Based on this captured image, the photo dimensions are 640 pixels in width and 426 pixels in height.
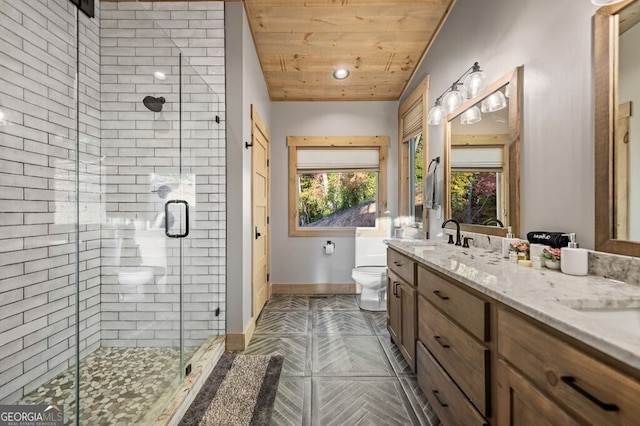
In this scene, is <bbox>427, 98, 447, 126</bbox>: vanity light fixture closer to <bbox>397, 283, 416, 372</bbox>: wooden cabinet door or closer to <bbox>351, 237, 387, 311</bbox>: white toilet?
<bbox>397, 283, 416, 372</bbox>: wooden cabinet door

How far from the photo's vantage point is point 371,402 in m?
1.77

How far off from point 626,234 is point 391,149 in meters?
3.11

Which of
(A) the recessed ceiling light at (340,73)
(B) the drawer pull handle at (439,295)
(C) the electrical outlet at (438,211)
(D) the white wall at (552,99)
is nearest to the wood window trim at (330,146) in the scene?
(A) the recessed ceiling light at (340,73)

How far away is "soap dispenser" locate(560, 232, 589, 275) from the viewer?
1.19 m

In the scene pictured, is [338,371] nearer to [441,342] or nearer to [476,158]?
[441,342]

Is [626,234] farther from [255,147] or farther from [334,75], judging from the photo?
[334,75]

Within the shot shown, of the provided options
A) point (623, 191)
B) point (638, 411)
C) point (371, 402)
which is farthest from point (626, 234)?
point (371, 402)

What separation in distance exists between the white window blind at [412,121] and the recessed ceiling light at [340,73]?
0.86 m

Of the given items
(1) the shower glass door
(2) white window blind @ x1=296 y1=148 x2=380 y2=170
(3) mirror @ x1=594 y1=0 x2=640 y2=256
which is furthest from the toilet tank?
(3) mirror @ x1=594 y1=0 x2=640 y2=256

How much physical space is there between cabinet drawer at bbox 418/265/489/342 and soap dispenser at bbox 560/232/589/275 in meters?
0.43

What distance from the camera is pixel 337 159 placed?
4.07 meters

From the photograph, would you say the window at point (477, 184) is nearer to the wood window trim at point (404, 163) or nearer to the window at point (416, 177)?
the window at point (416, 177)

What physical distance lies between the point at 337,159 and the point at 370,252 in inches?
52.0

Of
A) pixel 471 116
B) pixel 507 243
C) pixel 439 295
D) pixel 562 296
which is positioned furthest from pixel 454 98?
pixel 562 296
